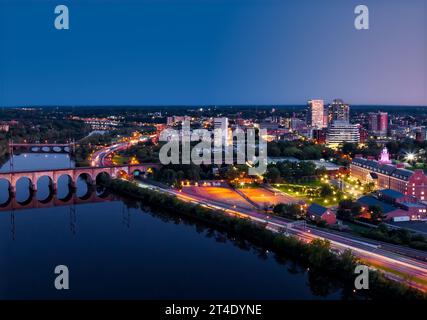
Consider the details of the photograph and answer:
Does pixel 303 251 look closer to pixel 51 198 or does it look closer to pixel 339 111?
pixel 51 198

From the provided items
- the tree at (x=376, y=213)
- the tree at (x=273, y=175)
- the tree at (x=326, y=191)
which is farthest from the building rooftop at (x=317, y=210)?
the tree at (x=273, y=175)

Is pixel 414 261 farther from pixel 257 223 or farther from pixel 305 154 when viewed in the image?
pixel 305 154

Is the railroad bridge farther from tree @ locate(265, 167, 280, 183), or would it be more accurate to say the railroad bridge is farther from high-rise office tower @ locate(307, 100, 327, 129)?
high-rise office tower @ locate(307, 100, 327, 129)

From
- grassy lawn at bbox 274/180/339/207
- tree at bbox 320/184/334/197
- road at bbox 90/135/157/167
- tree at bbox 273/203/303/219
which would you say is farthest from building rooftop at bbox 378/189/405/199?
road at bbox 90/135/157/167

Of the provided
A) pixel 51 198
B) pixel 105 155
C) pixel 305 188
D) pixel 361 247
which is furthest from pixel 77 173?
pixel 361 247

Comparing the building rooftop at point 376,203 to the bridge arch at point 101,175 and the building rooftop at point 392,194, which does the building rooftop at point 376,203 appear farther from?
the bridge arch at point 101,175

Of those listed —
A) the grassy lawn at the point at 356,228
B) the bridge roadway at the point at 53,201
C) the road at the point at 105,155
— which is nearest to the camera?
the grassy lawn at the point at 356,228
